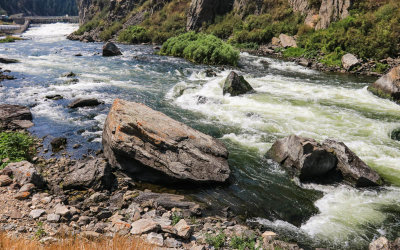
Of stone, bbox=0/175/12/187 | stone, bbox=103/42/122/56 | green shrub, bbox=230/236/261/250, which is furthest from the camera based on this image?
stone, bbox=103/42/122/56

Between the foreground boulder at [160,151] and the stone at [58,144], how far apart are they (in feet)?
9.36

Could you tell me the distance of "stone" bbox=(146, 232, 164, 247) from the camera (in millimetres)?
6066

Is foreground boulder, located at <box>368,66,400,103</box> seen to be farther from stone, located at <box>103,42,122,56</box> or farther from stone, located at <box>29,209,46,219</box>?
stone, located at <box>103,42,122,56</box>

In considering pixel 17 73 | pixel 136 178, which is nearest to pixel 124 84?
pixel 17 73

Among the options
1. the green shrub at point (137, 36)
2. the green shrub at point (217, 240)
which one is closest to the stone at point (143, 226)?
the green shrub at point (217, 240)

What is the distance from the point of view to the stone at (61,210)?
7000 millimetres

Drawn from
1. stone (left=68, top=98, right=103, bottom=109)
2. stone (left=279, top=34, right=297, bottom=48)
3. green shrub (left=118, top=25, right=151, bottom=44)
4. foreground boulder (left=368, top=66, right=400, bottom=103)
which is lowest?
stone (left=68, top=98, right=103, bottom=109)

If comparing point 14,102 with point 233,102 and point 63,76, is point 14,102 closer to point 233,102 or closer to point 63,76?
point 63,76

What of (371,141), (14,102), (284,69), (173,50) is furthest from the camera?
(173,50)

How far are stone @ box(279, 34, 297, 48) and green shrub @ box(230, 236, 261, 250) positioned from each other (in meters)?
37.6

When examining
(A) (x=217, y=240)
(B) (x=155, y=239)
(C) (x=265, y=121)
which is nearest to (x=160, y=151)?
(B) (x=155, y=239)

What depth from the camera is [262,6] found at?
54812mm

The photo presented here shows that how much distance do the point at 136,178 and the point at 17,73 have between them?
23446mm

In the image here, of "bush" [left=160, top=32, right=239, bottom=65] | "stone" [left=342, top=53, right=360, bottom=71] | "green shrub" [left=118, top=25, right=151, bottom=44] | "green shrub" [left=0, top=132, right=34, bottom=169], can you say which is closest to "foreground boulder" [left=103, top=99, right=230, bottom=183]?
"green shrub" [left=0, top=132, right=34, bottom=169]
